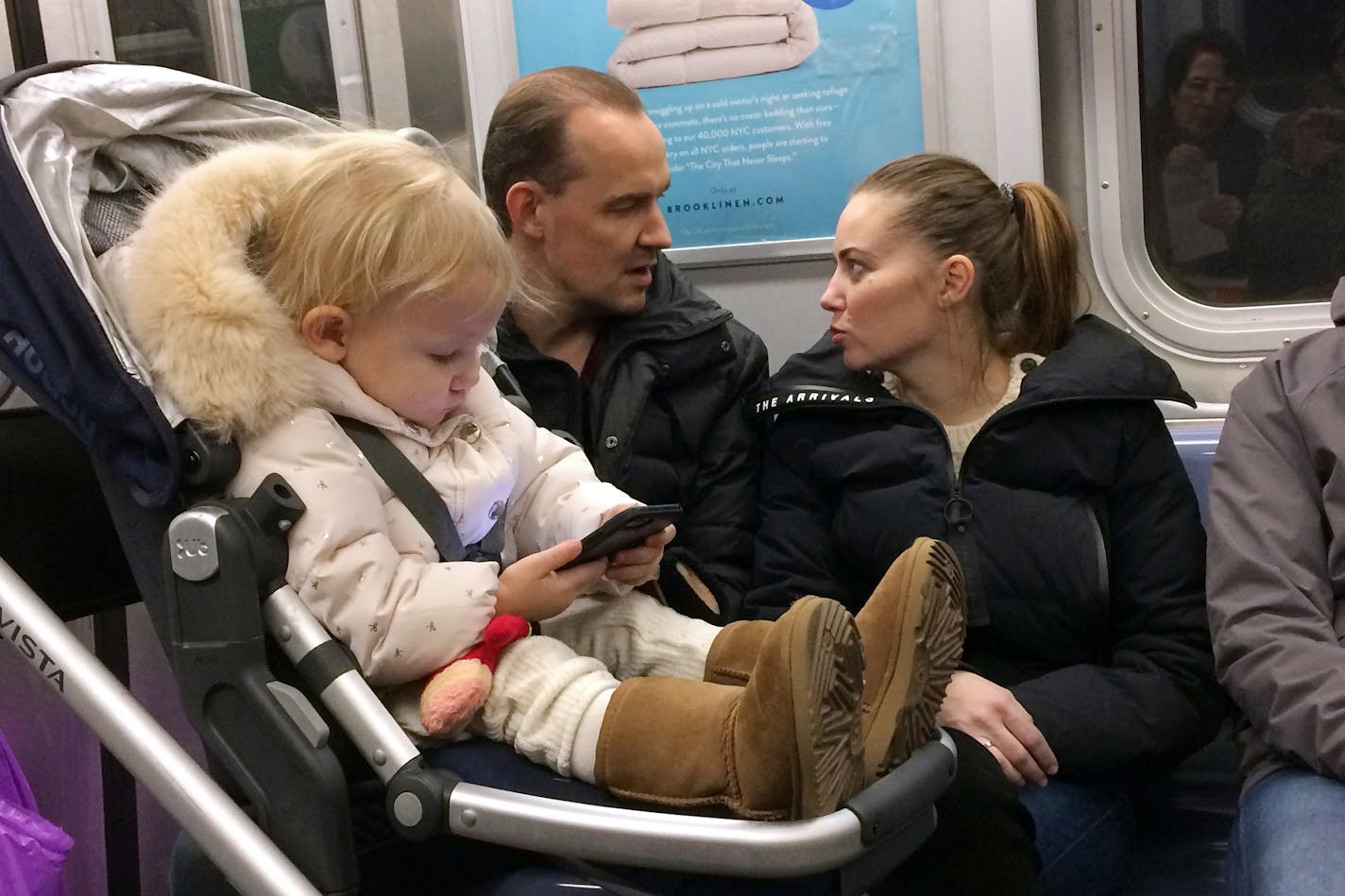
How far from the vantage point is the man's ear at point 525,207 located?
8.30 feet

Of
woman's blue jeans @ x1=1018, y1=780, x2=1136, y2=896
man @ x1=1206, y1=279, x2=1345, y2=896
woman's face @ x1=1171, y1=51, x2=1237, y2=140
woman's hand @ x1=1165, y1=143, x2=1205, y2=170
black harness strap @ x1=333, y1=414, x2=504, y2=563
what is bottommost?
woman's blue jeans @ x1=1018, y1=780, x2=1136, y2=896

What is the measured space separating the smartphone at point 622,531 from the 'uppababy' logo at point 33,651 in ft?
2.10

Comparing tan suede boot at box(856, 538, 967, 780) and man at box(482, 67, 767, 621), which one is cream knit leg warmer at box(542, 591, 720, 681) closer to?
tan suede boot at box(856, 538, 967, 780)

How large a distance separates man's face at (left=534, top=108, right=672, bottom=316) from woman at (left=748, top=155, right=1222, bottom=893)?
0.36m

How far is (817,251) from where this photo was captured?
3.13 meters

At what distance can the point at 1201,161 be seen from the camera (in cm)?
285

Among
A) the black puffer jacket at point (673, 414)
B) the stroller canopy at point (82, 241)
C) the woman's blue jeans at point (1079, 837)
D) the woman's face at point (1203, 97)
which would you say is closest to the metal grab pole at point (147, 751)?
the stroller canopy at point (82, 241)

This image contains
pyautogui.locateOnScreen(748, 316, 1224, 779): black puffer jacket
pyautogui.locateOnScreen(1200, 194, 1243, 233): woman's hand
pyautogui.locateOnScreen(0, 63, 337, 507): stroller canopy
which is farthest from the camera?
pyautogui.locateOnScreen(1200, 194, 1243, 233): woman's hand

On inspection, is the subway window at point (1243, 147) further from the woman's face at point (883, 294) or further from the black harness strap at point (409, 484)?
the black harness strap at point (409, 484)

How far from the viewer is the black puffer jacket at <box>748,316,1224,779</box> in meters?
2.12

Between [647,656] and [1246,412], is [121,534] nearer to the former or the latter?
[647,656]

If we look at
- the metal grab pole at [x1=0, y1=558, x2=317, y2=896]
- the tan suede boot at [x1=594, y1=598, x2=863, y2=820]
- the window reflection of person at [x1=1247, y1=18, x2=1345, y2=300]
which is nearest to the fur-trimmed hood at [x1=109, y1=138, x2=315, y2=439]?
the metal grab pole at [x1=0, y1=558, x2=317, y2=896]

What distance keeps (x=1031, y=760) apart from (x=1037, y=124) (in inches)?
57.4

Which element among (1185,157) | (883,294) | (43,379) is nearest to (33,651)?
(43,379)
